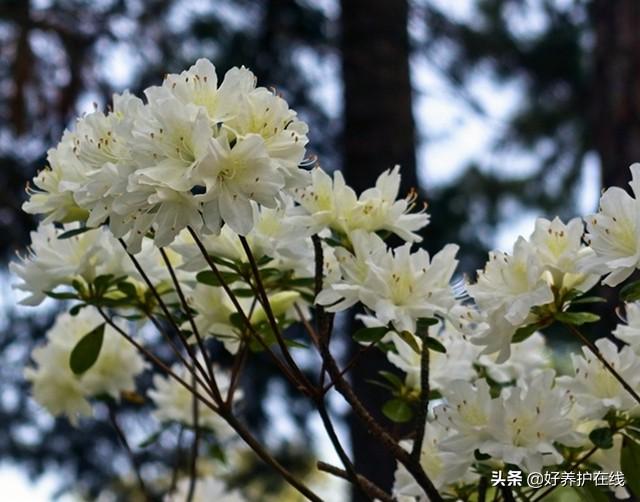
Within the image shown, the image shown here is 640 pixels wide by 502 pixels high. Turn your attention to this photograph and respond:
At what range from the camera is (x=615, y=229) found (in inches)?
43.5

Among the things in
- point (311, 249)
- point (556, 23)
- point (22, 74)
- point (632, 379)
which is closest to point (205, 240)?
point (311, 249)

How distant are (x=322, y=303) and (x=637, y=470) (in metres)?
0.40

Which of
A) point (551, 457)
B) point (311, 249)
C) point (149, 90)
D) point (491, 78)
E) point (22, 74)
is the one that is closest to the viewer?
point (149, 90)

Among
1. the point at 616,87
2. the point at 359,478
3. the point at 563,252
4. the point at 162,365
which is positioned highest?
the point at 616,87

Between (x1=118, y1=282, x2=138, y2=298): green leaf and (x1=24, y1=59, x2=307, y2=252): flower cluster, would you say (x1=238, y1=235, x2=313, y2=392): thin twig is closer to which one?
(x1=24, y1=59, x2=307, y2=252): flower cluster

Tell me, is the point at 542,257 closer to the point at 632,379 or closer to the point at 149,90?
the point at 632,379

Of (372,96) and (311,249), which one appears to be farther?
(372,96)

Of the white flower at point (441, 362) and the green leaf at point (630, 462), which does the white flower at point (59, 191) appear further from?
the green leaf at point (630, 462)

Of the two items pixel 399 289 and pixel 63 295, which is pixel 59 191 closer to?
pixel 63 295

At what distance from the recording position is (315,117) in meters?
5.67

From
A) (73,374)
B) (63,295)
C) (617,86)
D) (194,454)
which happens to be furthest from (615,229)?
(617,86)

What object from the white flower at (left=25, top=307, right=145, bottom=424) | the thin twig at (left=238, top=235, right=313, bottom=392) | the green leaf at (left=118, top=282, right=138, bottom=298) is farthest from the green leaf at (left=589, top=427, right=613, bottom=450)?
the white flower at (left=25, top=307, right=145, bottom=424)

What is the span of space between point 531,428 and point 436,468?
0.20m

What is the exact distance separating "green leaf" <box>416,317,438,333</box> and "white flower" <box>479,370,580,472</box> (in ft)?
0.36
